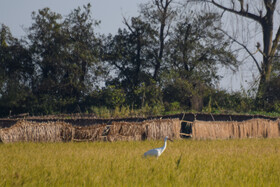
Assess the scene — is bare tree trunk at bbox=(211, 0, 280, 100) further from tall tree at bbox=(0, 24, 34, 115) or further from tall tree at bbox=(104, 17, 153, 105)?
tall tree at bbox=(0, 24, 34, 115)

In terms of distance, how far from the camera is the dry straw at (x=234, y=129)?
17.9 m

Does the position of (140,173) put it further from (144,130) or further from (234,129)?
(234,129)

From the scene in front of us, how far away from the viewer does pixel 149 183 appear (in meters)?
6.52

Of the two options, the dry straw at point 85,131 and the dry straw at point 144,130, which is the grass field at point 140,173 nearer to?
the dry straw at point 85,131

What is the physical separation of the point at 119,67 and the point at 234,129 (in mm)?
14805

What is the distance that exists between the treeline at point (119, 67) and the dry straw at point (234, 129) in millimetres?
6736

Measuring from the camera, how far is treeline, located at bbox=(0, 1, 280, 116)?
29714 mm

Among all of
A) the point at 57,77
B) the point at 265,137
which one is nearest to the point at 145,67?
the point at 57,77

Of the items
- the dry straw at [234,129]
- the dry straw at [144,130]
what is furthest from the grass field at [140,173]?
the dry straw at [234,129]

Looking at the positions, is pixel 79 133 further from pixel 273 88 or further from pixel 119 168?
pixel 273 88

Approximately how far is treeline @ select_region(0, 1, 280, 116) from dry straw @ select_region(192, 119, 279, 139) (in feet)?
22.1

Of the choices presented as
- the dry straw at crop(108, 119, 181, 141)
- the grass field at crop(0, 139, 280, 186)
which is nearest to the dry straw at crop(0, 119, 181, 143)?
the dry straw at crop(108, 119, 181, 141)

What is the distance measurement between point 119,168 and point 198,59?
2472 cm

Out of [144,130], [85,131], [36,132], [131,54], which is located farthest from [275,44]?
[36,132]
